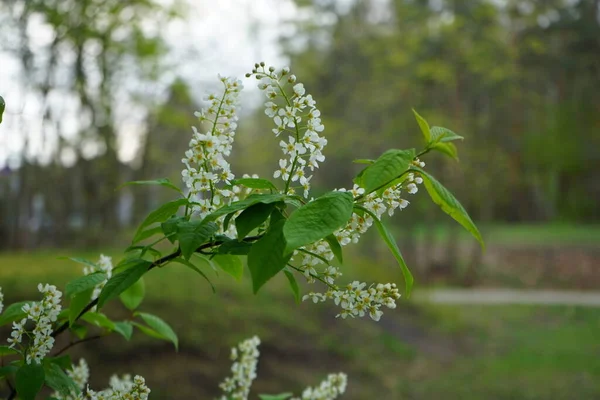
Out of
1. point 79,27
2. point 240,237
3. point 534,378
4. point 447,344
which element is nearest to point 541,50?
point 447,344

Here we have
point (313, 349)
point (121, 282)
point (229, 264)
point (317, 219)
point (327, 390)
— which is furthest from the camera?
point (313, 349)

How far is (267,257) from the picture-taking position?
658mm

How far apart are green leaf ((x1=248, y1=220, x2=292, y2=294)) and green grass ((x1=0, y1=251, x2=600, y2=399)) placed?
3.02m

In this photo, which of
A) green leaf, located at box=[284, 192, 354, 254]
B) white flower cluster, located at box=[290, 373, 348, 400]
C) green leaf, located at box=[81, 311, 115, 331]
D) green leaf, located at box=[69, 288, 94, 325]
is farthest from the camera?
white flower cluster, located at box=[290, 373, 348, 400]

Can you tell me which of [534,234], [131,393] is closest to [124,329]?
[131,393]

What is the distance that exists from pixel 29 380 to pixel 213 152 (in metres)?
0.35

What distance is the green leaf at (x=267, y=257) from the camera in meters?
0.65

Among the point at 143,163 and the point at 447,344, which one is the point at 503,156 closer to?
the point at 447,344

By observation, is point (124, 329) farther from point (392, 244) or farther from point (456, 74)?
point (456, 74)

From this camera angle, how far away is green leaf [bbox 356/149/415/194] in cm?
65

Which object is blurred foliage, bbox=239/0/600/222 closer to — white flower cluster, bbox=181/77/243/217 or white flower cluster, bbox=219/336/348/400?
white flower cluster, bbox=219/336/348/400

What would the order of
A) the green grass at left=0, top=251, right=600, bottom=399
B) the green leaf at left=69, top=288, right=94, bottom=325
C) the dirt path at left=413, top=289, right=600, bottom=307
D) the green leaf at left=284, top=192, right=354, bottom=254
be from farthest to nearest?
the dirt path at left=413, top=289, right=600, bottom=307 → the green grass at left=0, top=251, right=600, bottom=399 → the green leaf at left=69, top=288, right=94, bottom=325 → the green leaf at left=284, top=192, right=354, bottom=254

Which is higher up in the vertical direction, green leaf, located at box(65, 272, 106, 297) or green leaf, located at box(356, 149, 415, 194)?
green leaf, located at box(356, 149, 415, 194)

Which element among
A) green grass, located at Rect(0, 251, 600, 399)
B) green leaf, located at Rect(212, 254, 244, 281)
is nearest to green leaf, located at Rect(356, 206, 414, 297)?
green leaf, located at Rect(212, 254, 244, 281)
